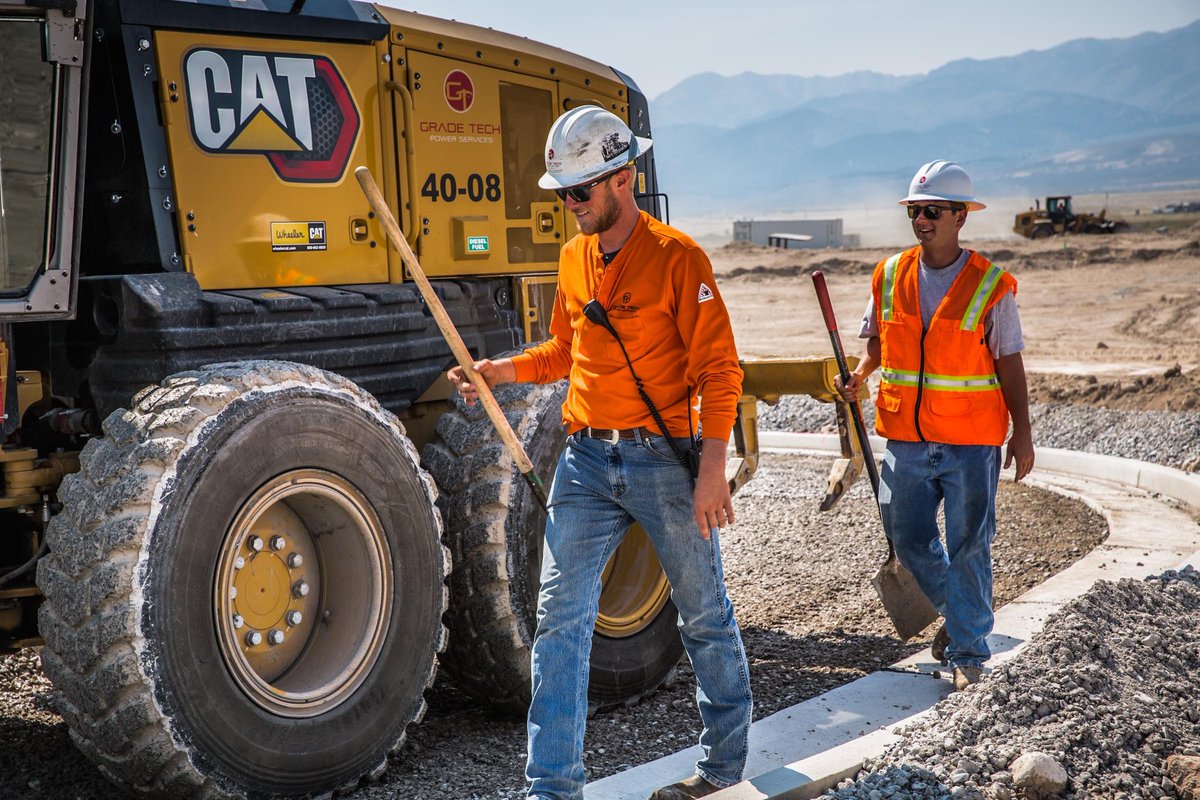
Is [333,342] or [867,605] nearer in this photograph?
[333,342]

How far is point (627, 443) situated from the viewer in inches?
157

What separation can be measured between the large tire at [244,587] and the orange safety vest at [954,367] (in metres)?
2.18

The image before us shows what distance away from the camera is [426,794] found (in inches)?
182

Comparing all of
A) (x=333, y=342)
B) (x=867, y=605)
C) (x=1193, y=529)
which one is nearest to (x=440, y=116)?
(x=333, y=342)

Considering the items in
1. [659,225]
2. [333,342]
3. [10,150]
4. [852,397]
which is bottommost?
[852,397]

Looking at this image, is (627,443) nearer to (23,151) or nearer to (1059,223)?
(23,151)

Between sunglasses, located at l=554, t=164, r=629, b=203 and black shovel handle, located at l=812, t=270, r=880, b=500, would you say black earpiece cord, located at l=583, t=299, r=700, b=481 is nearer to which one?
sunglasses, located at l=554, t=164, r=629, b=203

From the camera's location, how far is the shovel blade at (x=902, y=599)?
628 centimetres

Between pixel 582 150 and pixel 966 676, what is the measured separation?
115 inches

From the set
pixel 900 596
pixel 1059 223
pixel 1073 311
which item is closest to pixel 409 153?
pixel 900 596

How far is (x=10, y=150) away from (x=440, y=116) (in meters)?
1.99

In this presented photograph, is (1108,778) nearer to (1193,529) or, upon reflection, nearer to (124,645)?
(124,645)

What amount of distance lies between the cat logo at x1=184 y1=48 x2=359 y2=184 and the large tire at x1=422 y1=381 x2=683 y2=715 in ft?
3.82

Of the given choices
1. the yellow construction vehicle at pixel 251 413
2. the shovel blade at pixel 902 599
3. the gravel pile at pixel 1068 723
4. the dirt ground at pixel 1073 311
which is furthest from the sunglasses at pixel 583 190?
the dirt ground at pixel 1073 311
